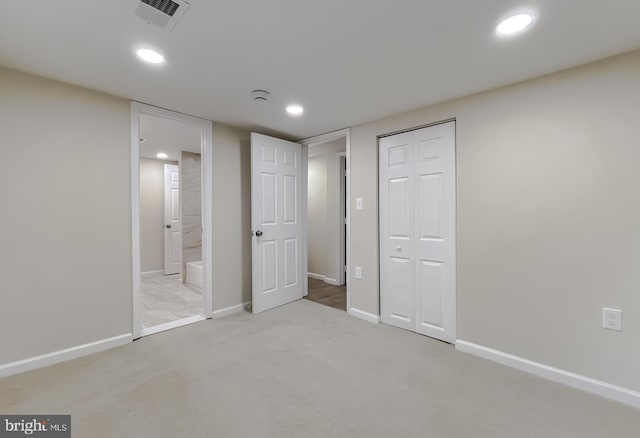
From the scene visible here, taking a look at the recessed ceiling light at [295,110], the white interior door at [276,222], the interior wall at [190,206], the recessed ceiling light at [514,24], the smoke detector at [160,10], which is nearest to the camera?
the smoke detector at [160,10]

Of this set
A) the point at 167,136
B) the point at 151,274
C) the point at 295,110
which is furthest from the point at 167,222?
the point at 295,110

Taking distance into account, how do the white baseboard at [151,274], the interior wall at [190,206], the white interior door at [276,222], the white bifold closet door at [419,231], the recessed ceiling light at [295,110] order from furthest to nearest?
the white baseboard at [151,274] < the interior wall at [190,206] < the white interior door at [276,222] < the recessed ceiling light at [295,110] < the white bifold closet door at [419,231]

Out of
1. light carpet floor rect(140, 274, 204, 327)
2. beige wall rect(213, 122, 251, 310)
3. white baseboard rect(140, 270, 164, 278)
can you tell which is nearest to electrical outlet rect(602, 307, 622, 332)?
beige wall rect(213, 122, 251, 310)

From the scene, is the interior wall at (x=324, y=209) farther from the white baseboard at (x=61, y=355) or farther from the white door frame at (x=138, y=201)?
the white baseboard at (x=61, y=355)

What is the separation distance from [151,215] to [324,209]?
10.9 feet

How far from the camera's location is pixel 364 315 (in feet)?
10.4

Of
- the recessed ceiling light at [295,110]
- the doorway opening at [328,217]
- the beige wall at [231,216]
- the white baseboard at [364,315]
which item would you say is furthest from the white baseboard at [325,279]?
the recessed ceiling light at [295,110]

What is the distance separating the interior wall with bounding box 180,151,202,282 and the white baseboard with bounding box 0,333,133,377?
2289mm

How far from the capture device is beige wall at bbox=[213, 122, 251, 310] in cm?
319

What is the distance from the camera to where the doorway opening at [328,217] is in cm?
469

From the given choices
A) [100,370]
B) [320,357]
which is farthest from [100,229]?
[320,357]

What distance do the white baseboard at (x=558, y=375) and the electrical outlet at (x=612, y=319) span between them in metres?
0.37

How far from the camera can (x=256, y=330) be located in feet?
9.21

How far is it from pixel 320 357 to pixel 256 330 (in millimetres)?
840
